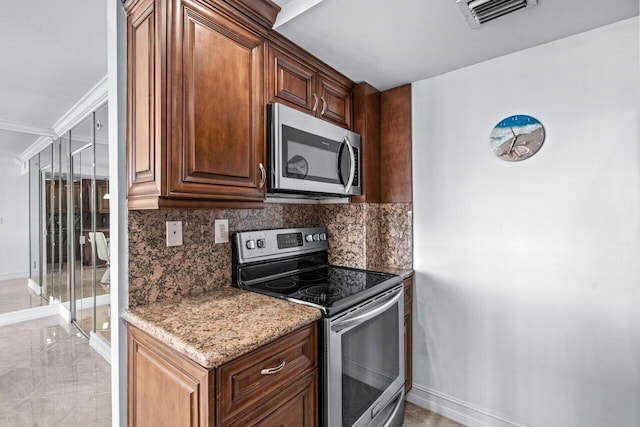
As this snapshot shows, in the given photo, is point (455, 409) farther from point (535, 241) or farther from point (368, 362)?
point (535, 241)

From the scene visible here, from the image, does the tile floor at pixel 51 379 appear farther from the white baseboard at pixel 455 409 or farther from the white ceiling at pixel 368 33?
the white ceiling at pixel 368 33

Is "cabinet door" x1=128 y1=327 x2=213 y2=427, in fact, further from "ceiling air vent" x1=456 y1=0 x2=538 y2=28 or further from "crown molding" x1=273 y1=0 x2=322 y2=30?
"ceiling air vent" x1=456 y1=0 x2=538 y2=28

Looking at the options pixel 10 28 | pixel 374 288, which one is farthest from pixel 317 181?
pixel 10 28

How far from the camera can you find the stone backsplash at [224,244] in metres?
1.35

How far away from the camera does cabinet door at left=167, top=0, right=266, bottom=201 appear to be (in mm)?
1156

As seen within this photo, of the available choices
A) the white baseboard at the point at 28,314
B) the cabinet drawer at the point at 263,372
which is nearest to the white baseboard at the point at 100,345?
the white baseboard at the point at 28,314

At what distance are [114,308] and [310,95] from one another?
4.62ft

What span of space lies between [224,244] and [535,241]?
67.0 inches

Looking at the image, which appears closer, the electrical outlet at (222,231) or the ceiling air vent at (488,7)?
the ceiling air vent at (488,7)

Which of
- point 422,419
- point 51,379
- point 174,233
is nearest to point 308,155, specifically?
point 174,233

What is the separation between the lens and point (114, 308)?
131cm

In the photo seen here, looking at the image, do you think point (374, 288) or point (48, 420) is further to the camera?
point (48, 420)

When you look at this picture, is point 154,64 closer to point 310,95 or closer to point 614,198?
point 310,95

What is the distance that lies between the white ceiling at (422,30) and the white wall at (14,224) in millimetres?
4376
